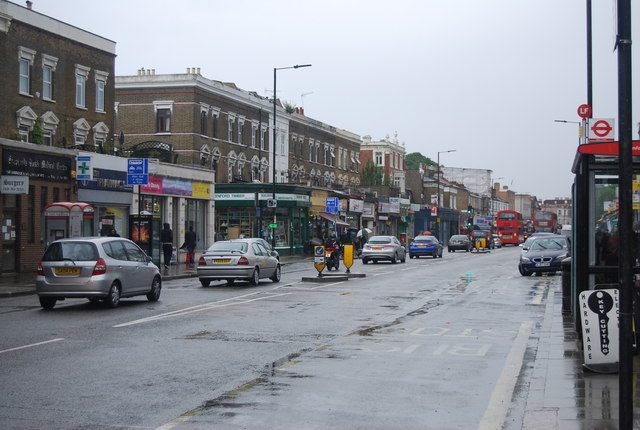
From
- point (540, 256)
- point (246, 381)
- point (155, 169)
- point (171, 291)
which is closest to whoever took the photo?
point (246, 381)

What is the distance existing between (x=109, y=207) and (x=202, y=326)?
2502cm

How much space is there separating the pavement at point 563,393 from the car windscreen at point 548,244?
2063 centimetres

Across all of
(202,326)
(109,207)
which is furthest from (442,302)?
(109,207)

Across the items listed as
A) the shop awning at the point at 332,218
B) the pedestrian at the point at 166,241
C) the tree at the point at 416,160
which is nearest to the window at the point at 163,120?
the shop awning at the point at 332,218

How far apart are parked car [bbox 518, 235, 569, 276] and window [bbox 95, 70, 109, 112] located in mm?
22462

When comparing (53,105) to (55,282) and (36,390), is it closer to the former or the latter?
(55,282)

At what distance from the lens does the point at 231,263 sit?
2645 centimetres


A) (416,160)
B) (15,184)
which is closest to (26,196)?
(15,184)

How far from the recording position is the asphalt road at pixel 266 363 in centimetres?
799

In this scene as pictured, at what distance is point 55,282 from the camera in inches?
730

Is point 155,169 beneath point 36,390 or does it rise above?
above

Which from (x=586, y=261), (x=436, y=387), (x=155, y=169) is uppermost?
(x=155, y=169)

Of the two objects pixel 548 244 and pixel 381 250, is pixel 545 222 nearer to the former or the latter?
pixel 381 250

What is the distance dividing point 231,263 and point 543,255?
539 inches
